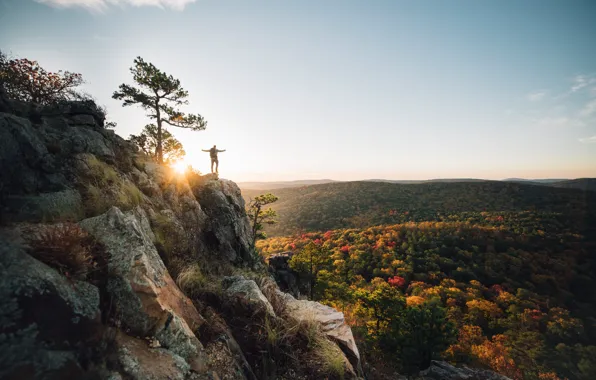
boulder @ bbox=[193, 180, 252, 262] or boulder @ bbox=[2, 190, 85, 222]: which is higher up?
boulder @ bbox=[2, 190, 85, 222]

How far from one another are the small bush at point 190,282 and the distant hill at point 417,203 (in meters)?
80.1

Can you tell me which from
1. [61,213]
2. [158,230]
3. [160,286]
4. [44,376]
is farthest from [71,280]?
[158,230]

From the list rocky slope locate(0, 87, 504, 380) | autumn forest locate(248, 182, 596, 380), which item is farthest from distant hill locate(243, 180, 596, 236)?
rocky slope locate(0, 87, 504, 380)

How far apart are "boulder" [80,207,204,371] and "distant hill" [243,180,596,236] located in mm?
81209

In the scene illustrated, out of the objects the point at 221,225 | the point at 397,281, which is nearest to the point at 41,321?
the point at 221,225

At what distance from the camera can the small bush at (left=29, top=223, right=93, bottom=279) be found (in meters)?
2.50

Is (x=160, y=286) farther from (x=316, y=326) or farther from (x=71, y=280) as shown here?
(x=316, y=326)

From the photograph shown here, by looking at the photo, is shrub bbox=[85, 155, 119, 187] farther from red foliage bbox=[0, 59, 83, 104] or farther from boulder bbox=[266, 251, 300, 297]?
boulder bbox=[266, 251, 300, 297]

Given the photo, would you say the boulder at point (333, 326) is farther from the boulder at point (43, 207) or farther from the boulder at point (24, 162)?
the boulder at point (24, 162)

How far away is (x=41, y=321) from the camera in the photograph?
6.68 feet

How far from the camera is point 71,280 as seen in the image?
2.49 metres

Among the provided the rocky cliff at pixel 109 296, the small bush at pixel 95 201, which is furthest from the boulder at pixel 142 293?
the small bush at pixel 95 201

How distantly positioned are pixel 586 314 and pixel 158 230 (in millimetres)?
82125

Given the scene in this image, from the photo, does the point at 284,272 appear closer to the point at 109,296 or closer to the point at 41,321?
the point at 109,296
